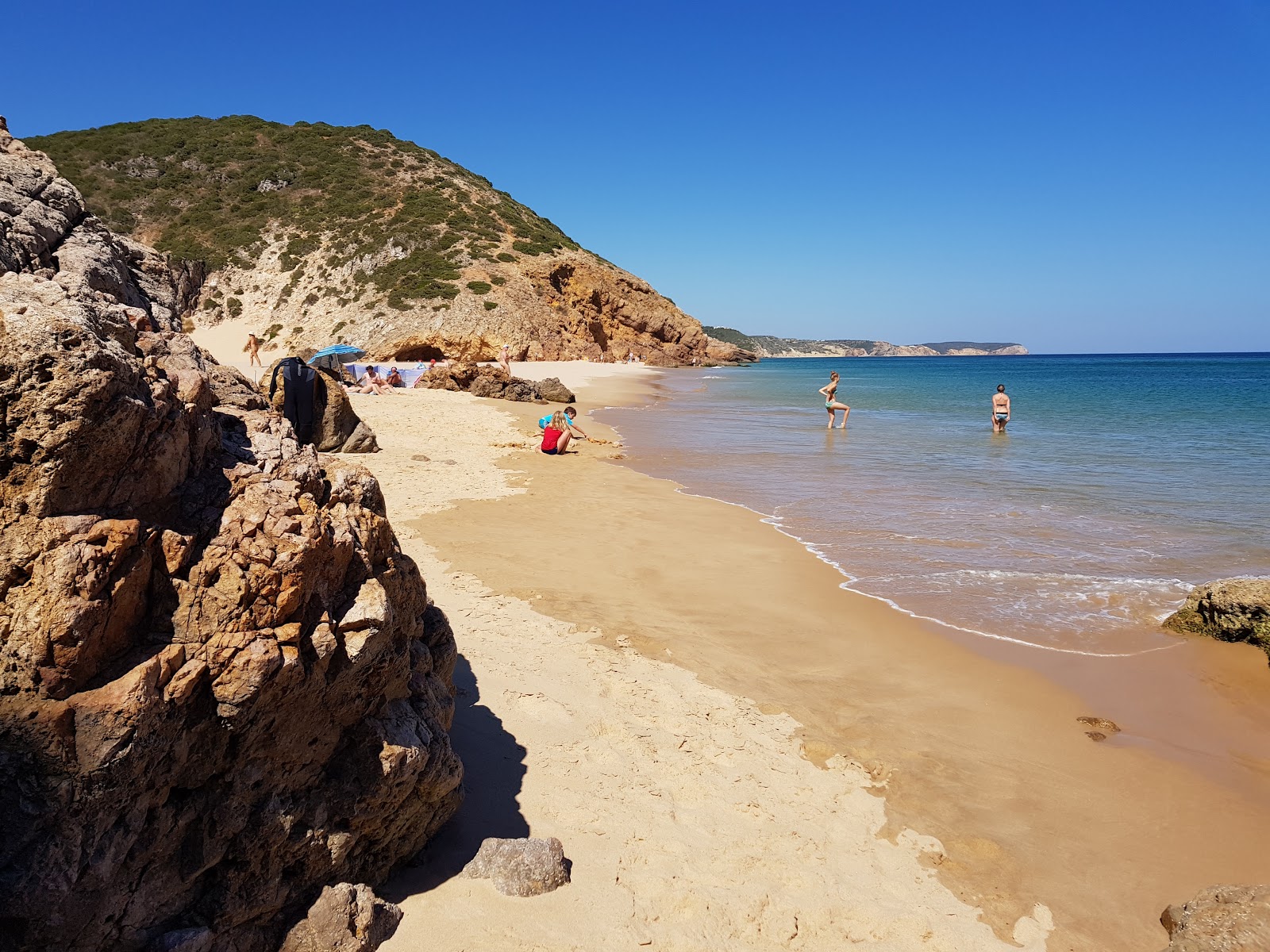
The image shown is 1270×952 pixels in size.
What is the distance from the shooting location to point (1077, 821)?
3918 mm

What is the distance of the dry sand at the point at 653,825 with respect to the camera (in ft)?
9.15

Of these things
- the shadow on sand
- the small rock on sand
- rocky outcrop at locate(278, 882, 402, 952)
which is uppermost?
rocky outcrop at locate(278, 882, 402, 952)

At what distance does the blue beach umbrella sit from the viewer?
72.5 ft

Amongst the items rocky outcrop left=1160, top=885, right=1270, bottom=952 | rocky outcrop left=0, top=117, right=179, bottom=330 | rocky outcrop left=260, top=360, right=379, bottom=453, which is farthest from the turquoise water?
rocky outcrop left=0, top=117, right=179, bottom=330

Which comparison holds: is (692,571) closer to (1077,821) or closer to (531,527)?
(531,527)

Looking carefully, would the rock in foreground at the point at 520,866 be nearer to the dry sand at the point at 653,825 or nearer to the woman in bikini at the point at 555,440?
the dry sand at the point at 653,825

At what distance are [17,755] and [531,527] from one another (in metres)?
6.46

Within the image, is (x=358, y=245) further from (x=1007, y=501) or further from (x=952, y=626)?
(x=952, y=626)

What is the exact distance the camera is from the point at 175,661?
219 centimetres

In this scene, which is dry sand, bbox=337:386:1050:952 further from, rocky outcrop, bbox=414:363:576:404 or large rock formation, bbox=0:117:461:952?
rocky outcrop, bbox=414:363:576:404

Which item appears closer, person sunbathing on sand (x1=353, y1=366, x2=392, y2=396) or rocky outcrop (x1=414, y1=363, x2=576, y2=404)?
person sunbathing on sand (x1=353, y1=366, x2=392, y2=396)

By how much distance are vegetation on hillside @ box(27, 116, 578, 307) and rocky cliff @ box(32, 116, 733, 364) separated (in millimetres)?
134

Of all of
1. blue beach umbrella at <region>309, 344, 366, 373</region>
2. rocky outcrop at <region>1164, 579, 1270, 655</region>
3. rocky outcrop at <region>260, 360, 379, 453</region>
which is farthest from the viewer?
blue beach umbrella at <region>309, 344, 366, 373</region>

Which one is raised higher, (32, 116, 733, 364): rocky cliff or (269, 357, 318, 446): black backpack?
(32, 116, 733, 364): rocky cliff
